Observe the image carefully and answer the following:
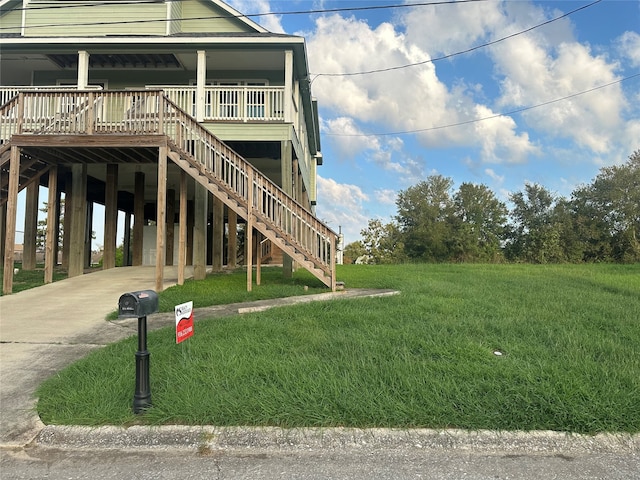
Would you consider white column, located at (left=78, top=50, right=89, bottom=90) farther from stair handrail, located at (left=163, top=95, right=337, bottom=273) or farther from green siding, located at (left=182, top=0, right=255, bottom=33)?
stair handrail, located at (left=163, top=95, right=337, bottom=273)

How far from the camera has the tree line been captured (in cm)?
3228

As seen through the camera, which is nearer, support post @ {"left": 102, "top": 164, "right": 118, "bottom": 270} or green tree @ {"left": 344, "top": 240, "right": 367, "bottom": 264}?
support post @ {"left": 102, "top": 164, "right": 118, "bottom": 270}

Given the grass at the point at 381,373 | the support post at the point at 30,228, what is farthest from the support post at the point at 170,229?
the grass at the point at 381,373

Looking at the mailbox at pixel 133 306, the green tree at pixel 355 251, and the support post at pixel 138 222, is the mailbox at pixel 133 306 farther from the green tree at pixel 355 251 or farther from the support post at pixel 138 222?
the green tree at pixel 355 251

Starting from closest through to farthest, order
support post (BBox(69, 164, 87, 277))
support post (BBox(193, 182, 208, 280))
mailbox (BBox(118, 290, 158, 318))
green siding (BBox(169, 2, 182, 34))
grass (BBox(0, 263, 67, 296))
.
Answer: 1. mailbox (BBox(118, 290, 158, 318))
2. grass (BBox(0, 263, 67, 296))
3. support post (BBox(193, 182, 208, 280))
4. support post (BBox(69, 164, 87, 277))
5. green siding (BBox(169, 2, 182, 34))

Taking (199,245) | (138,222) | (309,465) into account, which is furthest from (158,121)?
(309,465)

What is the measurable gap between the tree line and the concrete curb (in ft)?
86.1

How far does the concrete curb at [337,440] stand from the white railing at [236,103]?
9.33 meters

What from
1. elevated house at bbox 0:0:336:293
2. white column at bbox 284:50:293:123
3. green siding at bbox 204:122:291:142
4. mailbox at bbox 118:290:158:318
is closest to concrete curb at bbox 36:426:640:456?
mailbox at bbox 118:290:158:318

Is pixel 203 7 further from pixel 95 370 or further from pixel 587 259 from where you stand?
pixel 587 259

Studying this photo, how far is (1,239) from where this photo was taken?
575 inches

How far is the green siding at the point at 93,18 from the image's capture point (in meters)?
13.5

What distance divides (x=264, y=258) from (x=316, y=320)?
1345 cm

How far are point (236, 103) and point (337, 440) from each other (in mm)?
10429
